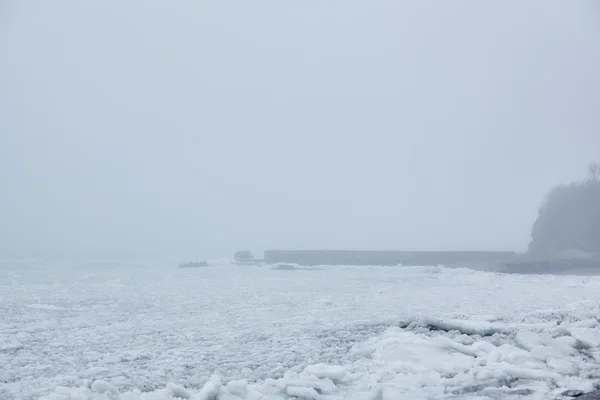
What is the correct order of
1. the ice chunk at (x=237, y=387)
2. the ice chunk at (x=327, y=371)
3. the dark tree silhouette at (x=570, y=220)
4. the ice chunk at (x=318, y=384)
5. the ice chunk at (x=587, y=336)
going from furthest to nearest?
the dark tree silhouette at (x=570, y=220), the ice chunk at (x=587, y=336), the ice chunk at (x=327, y=371), the ice chunk at (x=318, y=384), the ice chunk at (x=237, y=387)

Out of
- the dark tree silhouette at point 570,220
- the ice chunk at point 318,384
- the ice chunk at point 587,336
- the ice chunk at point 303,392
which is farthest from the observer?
the dark tree silhouette at point 570,220

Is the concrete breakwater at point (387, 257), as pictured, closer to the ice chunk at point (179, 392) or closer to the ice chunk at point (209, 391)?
the ice chunk at point (209, 391)

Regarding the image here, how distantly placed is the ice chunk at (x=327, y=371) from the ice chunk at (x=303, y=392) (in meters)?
0.59

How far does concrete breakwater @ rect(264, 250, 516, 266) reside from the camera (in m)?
51.8

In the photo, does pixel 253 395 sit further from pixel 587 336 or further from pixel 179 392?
pixel 587 336

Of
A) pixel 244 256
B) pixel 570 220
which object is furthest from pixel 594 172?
pixel 244 256

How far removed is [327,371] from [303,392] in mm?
767

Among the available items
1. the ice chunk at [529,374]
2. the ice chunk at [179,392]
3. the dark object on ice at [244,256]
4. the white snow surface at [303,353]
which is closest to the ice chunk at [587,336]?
the white snow surface at [303,353]

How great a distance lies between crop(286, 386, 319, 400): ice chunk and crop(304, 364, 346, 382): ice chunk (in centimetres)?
59

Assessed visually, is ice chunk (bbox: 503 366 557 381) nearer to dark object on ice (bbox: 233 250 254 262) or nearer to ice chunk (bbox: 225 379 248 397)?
ice chunk (bbox: 225 379 248 397)

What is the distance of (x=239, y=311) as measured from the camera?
47.0 ft

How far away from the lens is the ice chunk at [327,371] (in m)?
6.63

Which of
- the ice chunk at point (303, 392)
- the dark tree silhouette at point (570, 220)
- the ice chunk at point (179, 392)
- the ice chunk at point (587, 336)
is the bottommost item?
the ice chunk at point (179, 392)

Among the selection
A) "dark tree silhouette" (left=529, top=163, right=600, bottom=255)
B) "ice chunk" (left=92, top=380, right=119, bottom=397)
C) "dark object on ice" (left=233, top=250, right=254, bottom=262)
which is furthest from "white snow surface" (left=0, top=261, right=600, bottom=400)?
A: "dark object on ice" (left=233, top=250, right=254, bottom=262)
